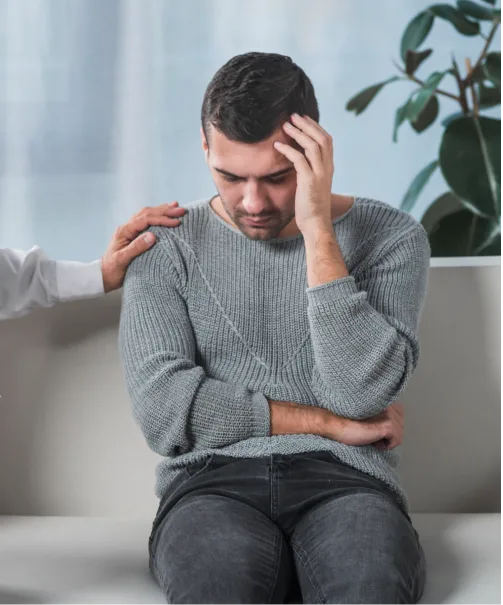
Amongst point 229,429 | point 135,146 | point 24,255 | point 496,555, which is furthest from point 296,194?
point 135,146

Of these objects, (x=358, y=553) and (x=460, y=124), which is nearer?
(x=358, y=553)

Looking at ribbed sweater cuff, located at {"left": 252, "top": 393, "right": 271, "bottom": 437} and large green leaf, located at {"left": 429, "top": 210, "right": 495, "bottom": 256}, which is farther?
large green leaf, located at {"left": 429, "top": 210, "right": 495, "bottom": 256}

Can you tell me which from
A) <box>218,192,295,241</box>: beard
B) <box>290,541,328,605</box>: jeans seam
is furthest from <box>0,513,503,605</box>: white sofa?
<box>218,192,295,241</box>: beard

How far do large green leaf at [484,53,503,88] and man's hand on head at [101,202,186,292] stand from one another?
173 centimetres

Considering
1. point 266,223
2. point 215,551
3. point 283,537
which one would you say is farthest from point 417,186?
point 215,551

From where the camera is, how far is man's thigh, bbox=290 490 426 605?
116 centimetres

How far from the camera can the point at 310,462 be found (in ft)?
4.68

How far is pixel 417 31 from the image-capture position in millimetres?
2979

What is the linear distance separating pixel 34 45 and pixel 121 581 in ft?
7.28

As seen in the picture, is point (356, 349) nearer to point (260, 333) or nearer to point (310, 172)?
point (260, 333)

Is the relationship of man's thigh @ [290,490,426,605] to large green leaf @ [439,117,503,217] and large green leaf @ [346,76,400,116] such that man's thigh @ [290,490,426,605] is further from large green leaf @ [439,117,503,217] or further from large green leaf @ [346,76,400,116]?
large green leaf @ [346,76,400,116]

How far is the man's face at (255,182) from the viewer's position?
1490 millimetres

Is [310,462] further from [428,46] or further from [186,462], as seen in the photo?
[428,46]

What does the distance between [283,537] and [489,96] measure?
7.02ft
